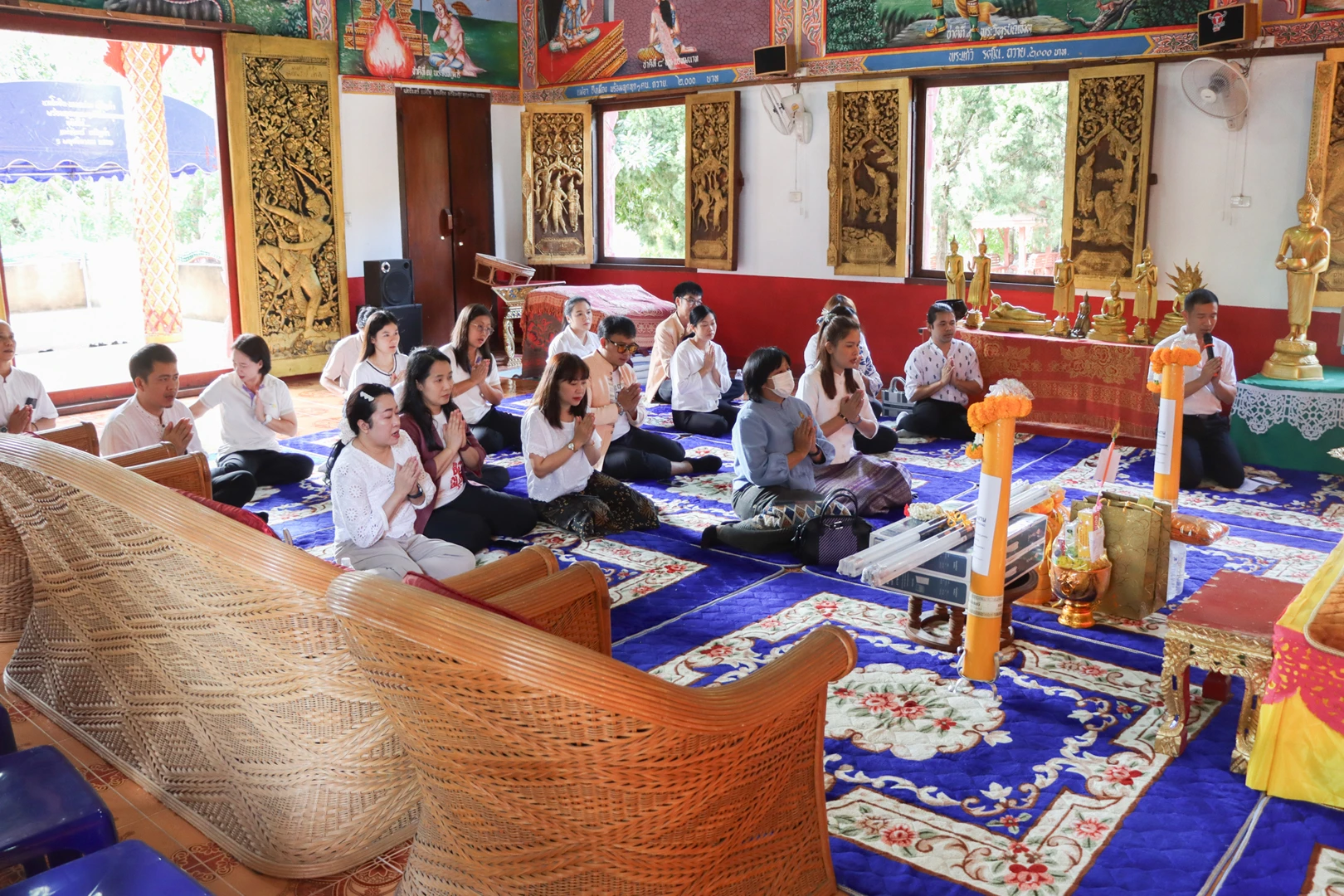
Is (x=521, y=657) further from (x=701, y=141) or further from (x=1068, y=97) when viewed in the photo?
(x=701, y=141)

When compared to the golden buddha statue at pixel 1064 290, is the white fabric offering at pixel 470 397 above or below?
below

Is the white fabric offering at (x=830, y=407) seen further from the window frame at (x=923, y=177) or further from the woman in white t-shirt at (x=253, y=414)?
the window frame at (x=923, y=177)

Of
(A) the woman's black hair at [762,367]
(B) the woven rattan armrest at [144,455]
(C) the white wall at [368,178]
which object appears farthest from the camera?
(C) the white wall at [368,178]

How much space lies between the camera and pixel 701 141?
10.3 metres

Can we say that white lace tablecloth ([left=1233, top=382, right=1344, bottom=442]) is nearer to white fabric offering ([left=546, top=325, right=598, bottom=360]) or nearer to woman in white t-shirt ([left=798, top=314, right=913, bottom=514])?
woman in white t-shirt ([left=798, top=314, right=913, bottom=514])

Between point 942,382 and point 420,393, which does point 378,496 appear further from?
point 942,382

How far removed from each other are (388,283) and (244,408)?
4097 mm

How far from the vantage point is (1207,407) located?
255 inches

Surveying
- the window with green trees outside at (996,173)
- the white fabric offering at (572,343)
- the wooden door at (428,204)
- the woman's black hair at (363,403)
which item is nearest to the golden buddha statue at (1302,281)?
the window with green trees outside at (996,173)

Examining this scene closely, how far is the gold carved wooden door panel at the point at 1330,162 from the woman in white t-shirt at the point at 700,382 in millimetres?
3905

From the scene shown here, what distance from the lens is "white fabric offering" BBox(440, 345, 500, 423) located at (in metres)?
6.90

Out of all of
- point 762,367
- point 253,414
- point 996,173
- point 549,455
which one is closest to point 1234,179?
point 996,173

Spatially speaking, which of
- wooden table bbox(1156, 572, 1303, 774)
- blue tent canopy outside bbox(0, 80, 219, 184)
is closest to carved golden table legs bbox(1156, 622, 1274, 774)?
wooden table bbox(1156, 572, 1303, 774)

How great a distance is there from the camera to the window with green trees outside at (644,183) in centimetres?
1090
